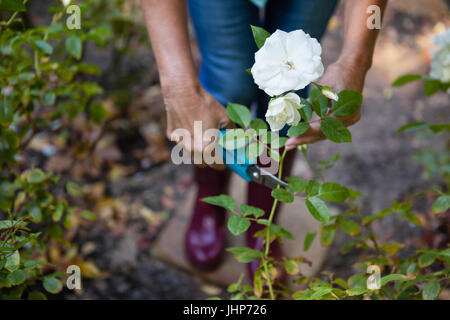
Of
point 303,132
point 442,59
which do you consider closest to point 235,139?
point 303,132

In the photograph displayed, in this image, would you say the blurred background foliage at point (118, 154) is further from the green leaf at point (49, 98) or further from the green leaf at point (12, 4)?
the green leaf at point (12, 4)

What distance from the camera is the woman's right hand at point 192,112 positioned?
112cm

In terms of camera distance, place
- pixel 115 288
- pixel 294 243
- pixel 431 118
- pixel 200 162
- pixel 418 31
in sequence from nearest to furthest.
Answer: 1. pixel 200 162
2. pixel 115 288
3. pixel 294 243
4. pixel 431 118
5. pixel 418 31

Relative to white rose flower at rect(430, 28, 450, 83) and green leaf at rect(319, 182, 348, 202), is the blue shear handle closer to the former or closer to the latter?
green leaf at rect(319, 182, 348, 202)

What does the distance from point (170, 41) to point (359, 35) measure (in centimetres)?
51

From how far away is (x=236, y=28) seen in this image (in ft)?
4.12

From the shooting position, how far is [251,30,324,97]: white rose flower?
2.43 ft

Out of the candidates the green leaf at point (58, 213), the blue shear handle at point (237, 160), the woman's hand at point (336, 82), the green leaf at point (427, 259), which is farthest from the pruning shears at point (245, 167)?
the green leaf at point (58, 213)

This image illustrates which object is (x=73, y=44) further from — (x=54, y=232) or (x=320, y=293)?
(x=320, y=293)

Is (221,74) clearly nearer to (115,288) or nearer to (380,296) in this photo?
(380,296)

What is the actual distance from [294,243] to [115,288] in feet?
2.63

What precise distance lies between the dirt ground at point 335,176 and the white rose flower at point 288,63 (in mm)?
1170
